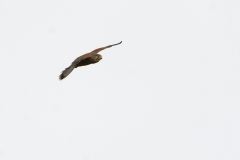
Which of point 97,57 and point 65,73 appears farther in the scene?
point 97,57

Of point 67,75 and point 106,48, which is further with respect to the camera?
point 106,48

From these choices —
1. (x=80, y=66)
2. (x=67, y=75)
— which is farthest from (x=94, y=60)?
(x=67, y=75)

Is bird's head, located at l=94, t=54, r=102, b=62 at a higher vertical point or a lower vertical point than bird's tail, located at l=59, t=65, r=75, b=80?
lower

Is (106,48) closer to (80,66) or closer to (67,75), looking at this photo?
(80,66)

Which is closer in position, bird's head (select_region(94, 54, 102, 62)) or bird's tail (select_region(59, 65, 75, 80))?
bird's tail (select_region(59, 65, 75, 80))

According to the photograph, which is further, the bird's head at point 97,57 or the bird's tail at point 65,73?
the bird's head at point 97,57

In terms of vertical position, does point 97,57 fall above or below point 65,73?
below

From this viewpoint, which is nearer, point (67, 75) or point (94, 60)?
point (67, 75)

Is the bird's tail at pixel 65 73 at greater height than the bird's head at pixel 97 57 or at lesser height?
greater
